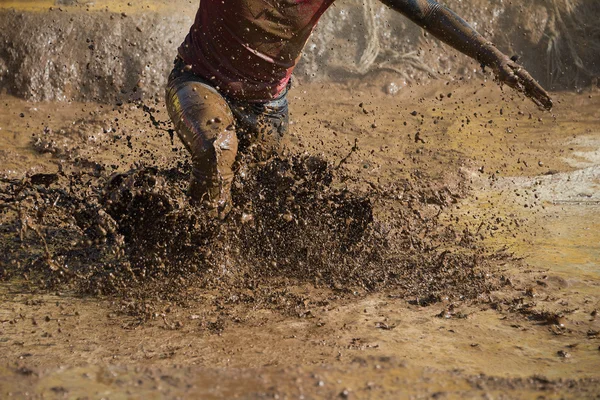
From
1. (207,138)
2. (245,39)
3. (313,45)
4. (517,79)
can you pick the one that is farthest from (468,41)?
(313,45)

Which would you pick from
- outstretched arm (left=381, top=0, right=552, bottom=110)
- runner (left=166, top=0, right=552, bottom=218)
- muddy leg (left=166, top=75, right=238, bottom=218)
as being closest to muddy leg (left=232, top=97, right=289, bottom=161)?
runner (left=166, top=0, right=552, bottom=218)

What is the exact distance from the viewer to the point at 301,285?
407 cm

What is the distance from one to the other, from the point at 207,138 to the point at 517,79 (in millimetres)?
1673

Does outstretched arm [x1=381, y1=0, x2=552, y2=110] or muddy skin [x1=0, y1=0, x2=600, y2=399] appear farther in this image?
outstretched arm [x1=381, y1=0, x2=552, y2=110]

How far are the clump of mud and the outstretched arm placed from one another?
1041 mm

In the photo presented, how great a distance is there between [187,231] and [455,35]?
178 centimetres

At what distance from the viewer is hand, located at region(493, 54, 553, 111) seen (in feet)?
13.2

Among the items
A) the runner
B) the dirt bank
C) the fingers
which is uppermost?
the fingers

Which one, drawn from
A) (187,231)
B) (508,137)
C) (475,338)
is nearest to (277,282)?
(187,231)

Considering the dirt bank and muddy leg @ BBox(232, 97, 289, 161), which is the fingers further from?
the dirt bank

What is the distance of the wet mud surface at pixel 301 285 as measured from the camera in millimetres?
2979

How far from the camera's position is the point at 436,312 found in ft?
12.3

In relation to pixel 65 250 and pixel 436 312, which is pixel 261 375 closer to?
pixel 436 312

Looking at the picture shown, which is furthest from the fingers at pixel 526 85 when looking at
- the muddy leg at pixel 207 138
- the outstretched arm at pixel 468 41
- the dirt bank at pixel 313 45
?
the dirt bank at pixel 313 45
